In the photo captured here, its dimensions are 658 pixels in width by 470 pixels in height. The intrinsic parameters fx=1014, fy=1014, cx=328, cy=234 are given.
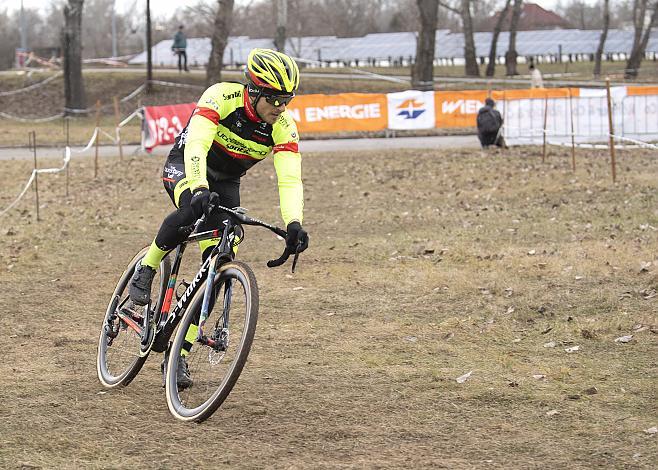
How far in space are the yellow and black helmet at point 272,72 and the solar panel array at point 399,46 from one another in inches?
2638

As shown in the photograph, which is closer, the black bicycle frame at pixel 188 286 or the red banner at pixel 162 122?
the black bicycle frame at pixel 188 286

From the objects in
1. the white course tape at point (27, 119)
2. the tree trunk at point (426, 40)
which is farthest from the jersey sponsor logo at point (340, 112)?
the white course tape at point (27, 119)

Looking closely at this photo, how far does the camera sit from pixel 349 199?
17578 millimetres

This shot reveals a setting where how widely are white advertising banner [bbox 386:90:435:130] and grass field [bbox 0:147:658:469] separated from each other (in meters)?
15.3

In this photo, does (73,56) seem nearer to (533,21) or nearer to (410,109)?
(410,109)

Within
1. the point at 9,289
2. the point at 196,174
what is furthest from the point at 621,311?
the point at 9,289

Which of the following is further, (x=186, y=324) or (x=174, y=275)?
(x=174, y=275)

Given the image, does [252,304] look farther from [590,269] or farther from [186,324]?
[590,269]

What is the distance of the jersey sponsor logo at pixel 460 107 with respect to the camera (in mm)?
31875

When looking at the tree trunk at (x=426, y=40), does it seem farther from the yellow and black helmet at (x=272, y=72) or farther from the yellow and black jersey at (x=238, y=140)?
the yellow and black helmet at (x=272, y=72)

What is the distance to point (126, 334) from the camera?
6695mm

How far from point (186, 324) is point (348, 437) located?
1.13 metres

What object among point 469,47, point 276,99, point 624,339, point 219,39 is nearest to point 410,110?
point 219,39

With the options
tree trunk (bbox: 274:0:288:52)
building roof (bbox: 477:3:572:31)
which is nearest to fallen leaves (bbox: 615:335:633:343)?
tree trunk (bbox: 274:0:288:52)
